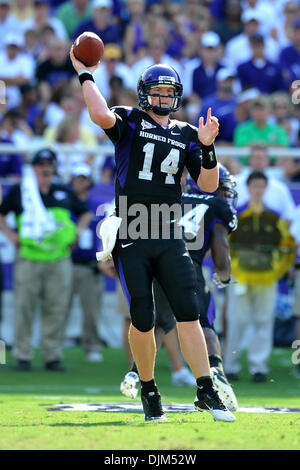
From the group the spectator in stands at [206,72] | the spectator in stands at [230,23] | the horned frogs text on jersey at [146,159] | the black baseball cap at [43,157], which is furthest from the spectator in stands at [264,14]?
the horned frogs text on jersey at [146,159]

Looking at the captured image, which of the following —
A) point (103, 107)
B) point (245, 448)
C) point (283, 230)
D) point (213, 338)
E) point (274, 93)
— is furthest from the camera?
point (274, 93)

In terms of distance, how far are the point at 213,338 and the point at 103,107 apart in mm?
2216

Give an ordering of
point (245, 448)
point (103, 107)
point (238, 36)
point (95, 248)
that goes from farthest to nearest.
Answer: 1. point (238, 36)
2. point (95, 248)
3. point (103, 107)
4. point (245, 448)

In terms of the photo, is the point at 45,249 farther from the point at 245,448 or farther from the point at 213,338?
the point at 245,448

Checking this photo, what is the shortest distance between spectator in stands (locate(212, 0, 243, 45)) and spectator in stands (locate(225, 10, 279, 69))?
573 millimetres

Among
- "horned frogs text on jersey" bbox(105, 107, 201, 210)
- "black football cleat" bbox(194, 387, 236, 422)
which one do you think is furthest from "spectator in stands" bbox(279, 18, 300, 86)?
"black football cleat" bbox(194, 387, 236, 422)

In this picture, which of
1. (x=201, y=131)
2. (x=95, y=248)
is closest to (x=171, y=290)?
(x=201, y=131)

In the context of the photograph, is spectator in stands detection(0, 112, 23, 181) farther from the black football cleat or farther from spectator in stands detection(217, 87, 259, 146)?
the black football cleat

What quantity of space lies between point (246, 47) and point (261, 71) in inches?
35.8

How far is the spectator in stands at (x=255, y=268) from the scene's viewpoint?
11.0m

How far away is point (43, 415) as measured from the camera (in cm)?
675

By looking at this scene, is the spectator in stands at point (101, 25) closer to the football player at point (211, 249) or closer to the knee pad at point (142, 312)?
the football player at point (211, 249)

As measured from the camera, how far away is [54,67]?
49.3ft

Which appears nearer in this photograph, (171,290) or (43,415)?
(171,290)
